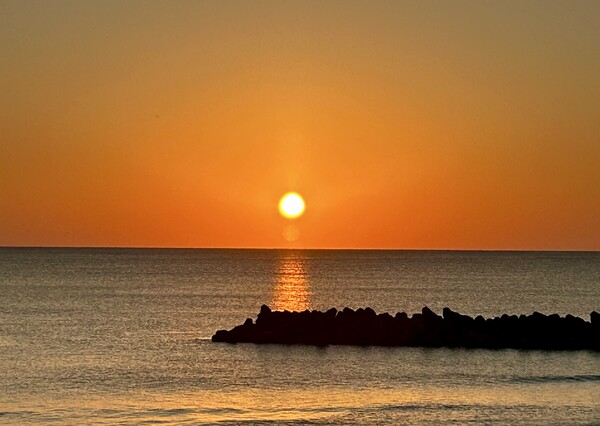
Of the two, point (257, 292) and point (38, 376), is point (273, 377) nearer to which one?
point (38, 376)

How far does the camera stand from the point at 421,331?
2463 inches

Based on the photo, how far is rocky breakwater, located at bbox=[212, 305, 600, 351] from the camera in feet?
201

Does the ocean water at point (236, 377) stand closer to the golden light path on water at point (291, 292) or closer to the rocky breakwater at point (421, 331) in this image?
the rocky breakwater at point (421, 331)

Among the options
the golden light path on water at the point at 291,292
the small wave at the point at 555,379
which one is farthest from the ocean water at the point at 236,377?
the golden light path on water at the point at 291,292

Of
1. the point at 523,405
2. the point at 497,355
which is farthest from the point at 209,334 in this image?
the point at 523,405

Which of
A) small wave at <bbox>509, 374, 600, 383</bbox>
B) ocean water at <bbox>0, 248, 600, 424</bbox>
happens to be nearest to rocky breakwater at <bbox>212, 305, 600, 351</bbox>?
ocean water at <bbox>0, 248, 600, 424</bbox>

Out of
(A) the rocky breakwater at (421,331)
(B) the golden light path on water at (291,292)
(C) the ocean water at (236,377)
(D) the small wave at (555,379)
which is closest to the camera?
(C) the ocean water at (236,377)

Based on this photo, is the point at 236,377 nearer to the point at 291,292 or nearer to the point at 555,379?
the point at 555,379

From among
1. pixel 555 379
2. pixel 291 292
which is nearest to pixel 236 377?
pixel 555 379

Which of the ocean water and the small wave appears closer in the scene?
the ocean water

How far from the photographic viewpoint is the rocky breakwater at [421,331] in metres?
61.2

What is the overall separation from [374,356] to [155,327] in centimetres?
2304

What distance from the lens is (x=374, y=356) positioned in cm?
5781

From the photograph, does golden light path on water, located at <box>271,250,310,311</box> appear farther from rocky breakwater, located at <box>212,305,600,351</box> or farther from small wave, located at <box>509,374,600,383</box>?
small wave, located at <box>509,374,600,383</box>
